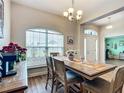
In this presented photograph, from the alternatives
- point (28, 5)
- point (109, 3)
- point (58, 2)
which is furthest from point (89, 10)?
point (28, 5)

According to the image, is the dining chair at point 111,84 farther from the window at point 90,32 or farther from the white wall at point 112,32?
the white wall at point 112,32

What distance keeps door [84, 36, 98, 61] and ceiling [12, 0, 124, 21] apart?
197cm

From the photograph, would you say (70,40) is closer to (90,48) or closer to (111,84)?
(90,48)

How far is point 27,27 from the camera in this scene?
4.29 metres

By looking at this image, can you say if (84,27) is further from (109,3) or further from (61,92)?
(61,92)

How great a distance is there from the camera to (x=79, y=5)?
3.92 m

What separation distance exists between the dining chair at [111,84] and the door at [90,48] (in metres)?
3.94

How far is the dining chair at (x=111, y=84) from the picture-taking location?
1.50 meters

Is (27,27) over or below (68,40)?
over

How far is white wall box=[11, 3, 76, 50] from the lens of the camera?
4059mm

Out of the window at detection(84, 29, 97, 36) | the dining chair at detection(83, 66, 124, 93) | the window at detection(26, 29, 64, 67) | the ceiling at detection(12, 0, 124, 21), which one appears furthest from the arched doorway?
the dining chair at detection(83, 66, 124, 93)

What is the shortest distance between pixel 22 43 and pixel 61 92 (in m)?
2.57

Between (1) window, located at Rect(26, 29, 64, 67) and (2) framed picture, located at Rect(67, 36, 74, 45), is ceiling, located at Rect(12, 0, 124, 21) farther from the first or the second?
(2) framed picture, located at Rect(67, 36, 74, 45)

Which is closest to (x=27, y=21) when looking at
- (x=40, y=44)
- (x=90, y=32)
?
(x=40, y=44)
